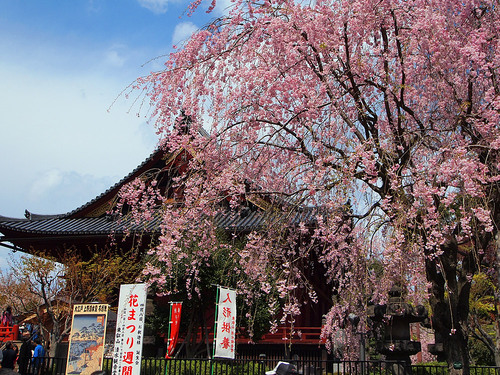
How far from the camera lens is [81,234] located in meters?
17.3

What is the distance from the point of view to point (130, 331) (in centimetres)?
854

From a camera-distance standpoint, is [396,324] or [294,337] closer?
[396,324]

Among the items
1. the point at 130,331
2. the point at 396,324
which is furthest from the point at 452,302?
the point at 130,331

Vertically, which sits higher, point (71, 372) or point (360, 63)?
point (360, 63)

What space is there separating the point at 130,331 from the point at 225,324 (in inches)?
66.1

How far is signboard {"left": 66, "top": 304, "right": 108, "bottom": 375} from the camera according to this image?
887cm

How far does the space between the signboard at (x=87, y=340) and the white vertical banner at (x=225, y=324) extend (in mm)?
2145

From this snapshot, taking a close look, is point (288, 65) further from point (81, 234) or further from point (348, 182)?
point (81, 234)

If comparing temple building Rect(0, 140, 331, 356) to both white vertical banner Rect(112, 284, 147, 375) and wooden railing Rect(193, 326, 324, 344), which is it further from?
white vertical banner Rect(112, 284, 147, 375)

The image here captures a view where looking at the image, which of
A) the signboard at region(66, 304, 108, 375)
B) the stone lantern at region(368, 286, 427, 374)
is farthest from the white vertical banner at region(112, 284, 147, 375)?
the stone lantern at region(368, 286, 427, 374)

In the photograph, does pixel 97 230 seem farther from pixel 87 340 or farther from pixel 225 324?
pixel 225 324

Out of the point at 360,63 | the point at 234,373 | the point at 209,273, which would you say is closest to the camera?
the point at 360,63

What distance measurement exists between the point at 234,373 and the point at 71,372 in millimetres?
3095

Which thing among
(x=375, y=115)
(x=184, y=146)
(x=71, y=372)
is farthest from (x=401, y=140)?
(x=71, y=372)
